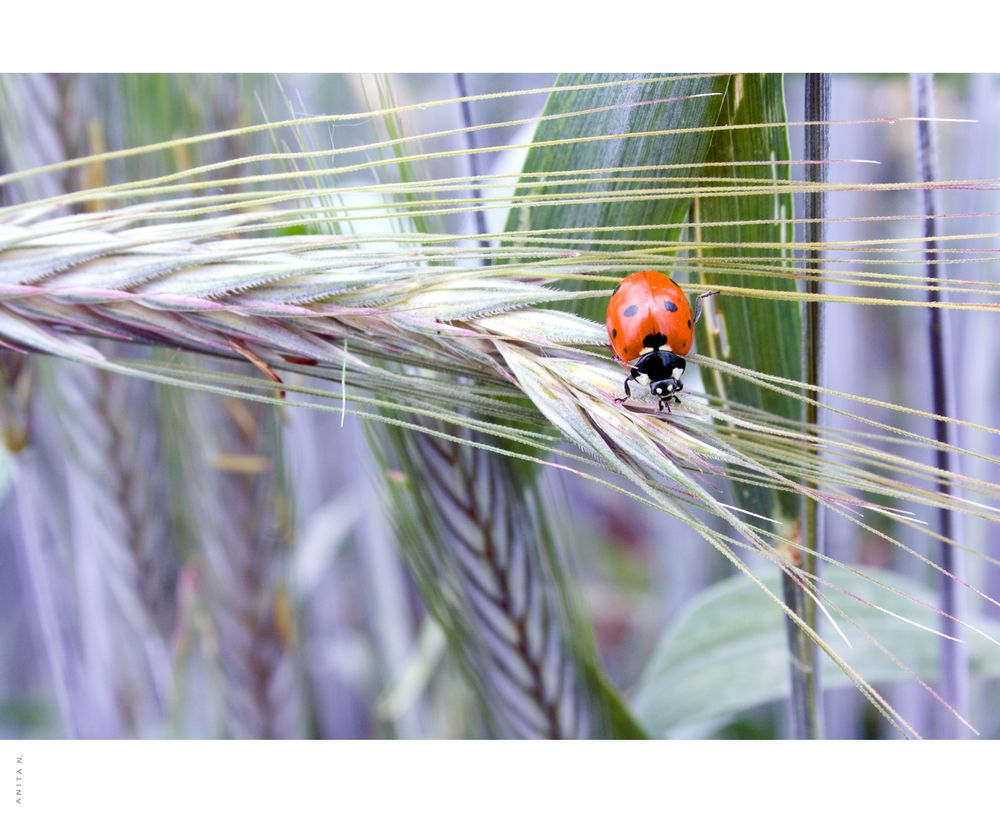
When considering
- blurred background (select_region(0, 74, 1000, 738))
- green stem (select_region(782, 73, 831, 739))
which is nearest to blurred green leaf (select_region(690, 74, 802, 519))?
green stem (select_region(782, 73, 831, 739))

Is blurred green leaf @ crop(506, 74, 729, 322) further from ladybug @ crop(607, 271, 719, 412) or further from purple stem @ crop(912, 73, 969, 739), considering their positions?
purple stem @ crop(912, 73, 969, 739)

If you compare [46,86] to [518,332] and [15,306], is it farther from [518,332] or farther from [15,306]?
[518,332]

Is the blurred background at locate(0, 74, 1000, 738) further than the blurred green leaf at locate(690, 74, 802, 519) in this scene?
Yes

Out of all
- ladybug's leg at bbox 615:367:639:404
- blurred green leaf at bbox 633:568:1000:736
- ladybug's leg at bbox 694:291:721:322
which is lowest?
blurred green leaf at bbox 633:568:1000:736

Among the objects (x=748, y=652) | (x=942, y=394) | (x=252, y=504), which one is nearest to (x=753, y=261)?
(x=942, y=394)

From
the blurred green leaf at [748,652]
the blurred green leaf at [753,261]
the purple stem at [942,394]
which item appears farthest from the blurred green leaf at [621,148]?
the blurred green leaf at [748,652]

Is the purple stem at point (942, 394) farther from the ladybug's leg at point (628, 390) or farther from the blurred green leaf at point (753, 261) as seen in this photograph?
the ladybug's leg at point (628, 390)

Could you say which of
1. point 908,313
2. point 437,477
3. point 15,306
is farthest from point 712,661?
point 15,306
